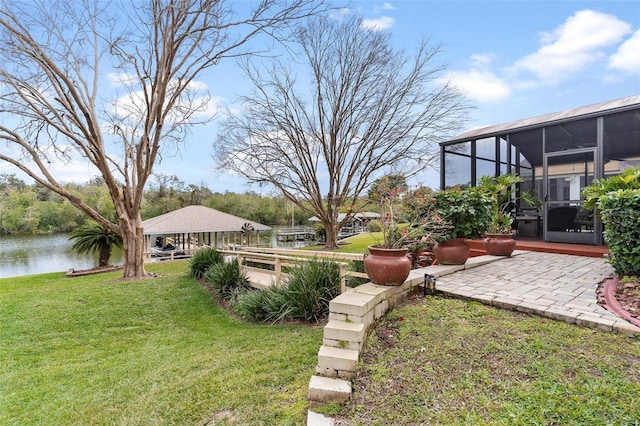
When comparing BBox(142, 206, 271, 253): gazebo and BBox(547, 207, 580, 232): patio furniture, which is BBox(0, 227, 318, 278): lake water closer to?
BBox(142, 206, 271, 253): gazebo

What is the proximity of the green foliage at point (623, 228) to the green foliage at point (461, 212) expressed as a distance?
1480 mm

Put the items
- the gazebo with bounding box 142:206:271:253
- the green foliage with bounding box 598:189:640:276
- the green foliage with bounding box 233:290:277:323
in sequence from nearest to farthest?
the green foliage with bounding box 598:189:640:276
the green foliage with bounding box 233:290:277:323
the gazebo with bounding box 142:206:271:253

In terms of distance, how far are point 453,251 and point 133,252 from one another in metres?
9.19

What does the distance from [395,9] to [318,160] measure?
26.9ft

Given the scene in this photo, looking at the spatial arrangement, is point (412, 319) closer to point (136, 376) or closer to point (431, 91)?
point (136, 376)

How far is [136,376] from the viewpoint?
11.6 ft

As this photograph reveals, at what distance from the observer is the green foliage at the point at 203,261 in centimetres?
892

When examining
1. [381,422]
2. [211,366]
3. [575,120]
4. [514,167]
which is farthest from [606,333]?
[514,167]

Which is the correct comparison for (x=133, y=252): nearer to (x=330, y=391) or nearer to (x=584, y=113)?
(x=330, y=391)

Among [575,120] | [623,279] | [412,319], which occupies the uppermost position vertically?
[575,120]

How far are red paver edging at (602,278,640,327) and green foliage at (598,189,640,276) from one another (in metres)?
0.26

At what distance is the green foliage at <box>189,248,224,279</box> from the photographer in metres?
8.92

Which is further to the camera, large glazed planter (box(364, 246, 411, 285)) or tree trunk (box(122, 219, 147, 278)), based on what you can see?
tree trunk (box(122, 219, 147, 278))

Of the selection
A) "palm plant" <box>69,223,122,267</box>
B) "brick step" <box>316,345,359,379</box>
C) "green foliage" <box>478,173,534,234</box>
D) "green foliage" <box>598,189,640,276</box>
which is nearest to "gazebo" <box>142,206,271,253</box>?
"palm plant" <box>69,223,122,267</box>
